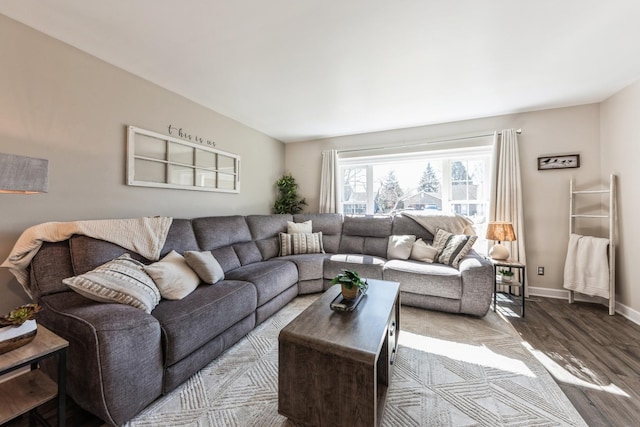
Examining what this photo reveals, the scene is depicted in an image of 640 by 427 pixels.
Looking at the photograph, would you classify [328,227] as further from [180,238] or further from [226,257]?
[180,238]

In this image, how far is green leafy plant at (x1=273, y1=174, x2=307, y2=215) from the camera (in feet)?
14.3

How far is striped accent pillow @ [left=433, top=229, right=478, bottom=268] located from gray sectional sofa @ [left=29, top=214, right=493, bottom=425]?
3.8 inches

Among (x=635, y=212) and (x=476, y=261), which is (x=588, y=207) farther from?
(x=476, y=261)

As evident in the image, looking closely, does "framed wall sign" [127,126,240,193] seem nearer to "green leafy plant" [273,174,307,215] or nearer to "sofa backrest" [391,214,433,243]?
"green leafy plant" [273,174,307,215]

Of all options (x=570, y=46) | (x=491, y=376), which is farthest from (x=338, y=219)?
(x=570, y=46)

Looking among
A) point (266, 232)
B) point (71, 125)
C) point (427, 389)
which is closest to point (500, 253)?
point (427, 389)

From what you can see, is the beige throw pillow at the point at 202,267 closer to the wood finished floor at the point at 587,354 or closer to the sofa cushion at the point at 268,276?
the sofa cushion at the point at 268,276

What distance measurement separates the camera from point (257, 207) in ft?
13.2

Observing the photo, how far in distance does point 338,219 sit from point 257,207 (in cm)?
138

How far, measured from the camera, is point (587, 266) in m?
2.71

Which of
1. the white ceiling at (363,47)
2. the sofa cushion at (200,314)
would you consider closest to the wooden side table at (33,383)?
the sofa cushion at (200,314)

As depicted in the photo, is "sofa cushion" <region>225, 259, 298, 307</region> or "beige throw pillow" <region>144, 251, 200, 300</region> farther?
"sofa cushion" <region>225, 259, 298, 307</region>

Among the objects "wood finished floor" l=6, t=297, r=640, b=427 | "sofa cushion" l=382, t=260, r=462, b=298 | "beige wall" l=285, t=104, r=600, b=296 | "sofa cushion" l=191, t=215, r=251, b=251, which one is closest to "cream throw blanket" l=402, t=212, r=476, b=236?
"sofa cushion" l=382, t=260, r=462, b=298

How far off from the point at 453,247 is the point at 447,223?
0.48 metres
